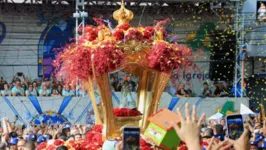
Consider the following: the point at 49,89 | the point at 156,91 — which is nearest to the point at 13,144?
the point at 156,91

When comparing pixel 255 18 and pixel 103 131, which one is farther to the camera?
pixel 255 18

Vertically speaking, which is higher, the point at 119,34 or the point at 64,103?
the point at 119,34

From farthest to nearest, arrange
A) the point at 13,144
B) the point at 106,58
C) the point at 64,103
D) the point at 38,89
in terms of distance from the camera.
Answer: the point at 38,89 < the point at 64,103 < the point at 13,144 < the point at 106,58

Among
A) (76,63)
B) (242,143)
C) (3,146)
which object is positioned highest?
(76,63)

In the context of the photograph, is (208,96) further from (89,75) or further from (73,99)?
(89,75)

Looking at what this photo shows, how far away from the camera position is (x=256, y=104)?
91.1ft

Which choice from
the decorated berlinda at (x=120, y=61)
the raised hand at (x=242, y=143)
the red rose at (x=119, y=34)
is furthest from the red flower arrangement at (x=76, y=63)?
the raised hand at (x=242, y=143)

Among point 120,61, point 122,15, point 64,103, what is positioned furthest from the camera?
point 64,103

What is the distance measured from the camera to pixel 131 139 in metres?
7.10

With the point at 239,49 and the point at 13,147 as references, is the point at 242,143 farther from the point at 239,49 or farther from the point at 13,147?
the point at 239,49

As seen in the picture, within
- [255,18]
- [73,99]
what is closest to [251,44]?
[255,18]

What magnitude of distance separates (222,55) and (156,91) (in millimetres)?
15996

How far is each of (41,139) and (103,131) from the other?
289cm

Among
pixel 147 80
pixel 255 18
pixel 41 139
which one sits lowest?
pixel 41 139
